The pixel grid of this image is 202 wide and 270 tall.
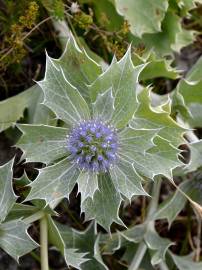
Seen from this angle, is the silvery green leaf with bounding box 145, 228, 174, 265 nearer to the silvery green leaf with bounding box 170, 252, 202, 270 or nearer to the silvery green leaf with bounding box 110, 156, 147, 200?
the silvery green leaf with bounding box 170, 252, 202, 270

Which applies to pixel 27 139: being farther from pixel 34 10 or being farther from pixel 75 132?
pixel 34 10

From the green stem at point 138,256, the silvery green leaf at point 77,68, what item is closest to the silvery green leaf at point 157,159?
the silvery green leaf at point 77,68

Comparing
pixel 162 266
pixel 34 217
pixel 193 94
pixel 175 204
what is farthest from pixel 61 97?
pixel 162 266

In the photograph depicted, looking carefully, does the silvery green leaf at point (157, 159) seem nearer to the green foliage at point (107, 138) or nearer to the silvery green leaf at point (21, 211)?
the green foliage at point (107, 138)

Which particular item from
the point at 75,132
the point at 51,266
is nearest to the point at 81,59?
the point at 75,132

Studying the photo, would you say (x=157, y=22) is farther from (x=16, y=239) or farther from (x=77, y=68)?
(x=16, y=239)
